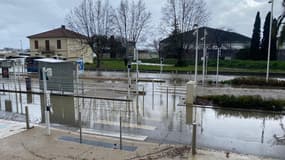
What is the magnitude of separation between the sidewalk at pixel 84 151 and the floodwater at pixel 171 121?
84 centimetres

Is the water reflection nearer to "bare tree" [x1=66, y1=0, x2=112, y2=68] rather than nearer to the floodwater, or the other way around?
the floodwater

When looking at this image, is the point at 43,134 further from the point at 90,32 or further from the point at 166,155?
the point at 90,32

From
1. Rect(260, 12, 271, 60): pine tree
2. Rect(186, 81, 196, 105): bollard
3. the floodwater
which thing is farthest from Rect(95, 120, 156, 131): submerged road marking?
Rect(260, 12, 271, 60): pine tree

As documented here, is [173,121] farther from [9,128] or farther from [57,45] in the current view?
[57,45]

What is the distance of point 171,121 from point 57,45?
43752mm

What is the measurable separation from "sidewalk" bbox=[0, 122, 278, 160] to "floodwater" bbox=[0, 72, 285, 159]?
33.1 inches

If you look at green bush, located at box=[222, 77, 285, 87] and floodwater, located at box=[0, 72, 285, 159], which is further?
green bush, located at box=[222, 77, 285, 87]

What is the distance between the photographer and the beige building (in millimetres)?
47906

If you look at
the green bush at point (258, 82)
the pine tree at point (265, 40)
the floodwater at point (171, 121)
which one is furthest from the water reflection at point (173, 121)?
the pine tree at point (265, 40)

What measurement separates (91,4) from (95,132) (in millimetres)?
34407

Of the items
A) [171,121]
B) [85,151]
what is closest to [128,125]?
[171,121]

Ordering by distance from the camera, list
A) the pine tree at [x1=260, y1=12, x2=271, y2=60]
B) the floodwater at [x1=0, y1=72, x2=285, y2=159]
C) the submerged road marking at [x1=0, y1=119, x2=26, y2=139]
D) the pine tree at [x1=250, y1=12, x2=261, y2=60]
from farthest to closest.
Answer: the pine tree at [x1=250, y1=12, x2=261, y2=60] < the pine tree at [x1=260, y1=12, x2=271, y2=60] < the submerged road marking at [x1=0, y1=119, x2=26, y2=139] < the floodwater at [x1=0, y1=72, x2=285, y2=159]

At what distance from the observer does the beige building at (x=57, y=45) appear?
47.9m

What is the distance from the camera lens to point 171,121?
9938mm
